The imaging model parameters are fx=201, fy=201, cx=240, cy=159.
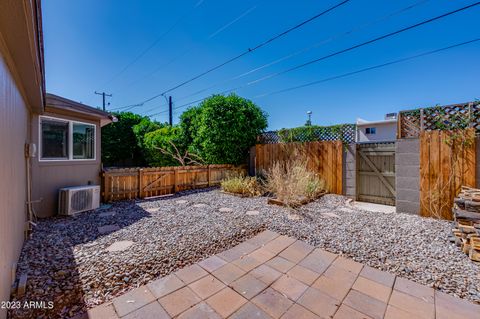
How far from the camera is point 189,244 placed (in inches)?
109

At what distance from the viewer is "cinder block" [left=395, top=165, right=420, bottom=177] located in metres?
4.44

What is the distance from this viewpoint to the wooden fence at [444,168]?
393 centimetres

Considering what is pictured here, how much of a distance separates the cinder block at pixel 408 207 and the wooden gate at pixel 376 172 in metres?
0.87

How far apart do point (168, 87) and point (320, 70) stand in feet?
28.4

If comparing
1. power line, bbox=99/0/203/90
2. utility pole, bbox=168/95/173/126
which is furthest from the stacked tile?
utility pole, bbox=168/95/173/126

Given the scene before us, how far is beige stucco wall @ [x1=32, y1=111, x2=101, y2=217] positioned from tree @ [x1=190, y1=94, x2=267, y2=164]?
13.2 feet

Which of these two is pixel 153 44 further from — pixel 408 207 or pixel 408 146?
pixel 408 207

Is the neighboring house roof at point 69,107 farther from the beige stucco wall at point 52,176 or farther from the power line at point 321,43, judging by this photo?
the power line at point 321,43

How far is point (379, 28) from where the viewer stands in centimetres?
492

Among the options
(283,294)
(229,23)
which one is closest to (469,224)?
(283,294)

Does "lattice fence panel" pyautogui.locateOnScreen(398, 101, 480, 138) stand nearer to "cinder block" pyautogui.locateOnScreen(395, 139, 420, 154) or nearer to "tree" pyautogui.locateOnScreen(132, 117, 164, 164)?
"cinder block" pyautogui.locateOnScreen(395, 139, 420, 154)

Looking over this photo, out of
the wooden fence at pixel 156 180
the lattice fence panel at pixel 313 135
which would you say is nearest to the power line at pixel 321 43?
the lattice fence panel at pixel 313 135

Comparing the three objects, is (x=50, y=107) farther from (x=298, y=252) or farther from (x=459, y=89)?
(x=459, y=89)

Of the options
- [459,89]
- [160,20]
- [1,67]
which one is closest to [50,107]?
[1,67]
